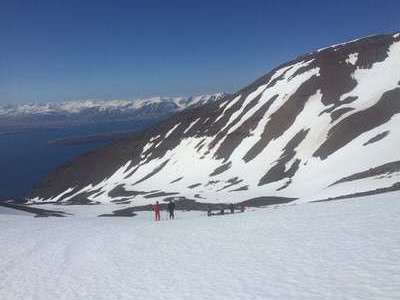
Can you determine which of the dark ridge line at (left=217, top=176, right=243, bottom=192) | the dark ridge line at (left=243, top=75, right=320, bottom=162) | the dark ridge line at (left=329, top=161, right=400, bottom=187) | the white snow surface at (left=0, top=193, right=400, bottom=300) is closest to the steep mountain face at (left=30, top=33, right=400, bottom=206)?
the dark ridge line at (left=329, top=161, right=400, bottom=187)

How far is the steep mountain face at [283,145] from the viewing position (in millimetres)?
56000

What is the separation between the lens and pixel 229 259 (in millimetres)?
17453

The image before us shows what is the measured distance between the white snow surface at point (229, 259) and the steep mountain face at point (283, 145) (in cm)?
1821

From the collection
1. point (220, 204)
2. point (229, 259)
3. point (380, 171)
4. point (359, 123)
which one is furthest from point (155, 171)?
point (229, 259)

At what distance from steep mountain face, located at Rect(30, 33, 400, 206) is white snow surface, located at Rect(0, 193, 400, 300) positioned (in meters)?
18.2

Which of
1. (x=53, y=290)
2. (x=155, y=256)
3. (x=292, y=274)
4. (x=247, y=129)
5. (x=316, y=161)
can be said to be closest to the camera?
(x=292, y=274)

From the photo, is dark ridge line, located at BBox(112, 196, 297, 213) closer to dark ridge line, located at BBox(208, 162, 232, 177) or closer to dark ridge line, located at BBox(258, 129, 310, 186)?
dark ridge line, located at BBox(258, 129, 310, 186)

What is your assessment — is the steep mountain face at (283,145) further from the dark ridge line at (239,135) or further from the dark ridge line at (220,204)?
the dark ridge line at (220,204)

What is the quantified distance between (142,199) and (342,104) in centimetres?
4019

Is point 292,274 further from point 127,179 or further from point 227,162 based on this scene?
point 127,179

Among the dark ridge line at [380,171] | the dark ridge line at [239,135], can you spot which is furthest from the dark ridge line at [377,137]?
the dark ridge line at [239,135]

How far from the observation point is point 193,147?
104938mm

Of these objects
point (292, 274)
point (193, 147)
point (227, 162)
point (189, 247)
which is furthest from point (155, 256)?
point (193, 147)

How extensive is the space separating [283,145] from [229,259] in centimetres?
6472
